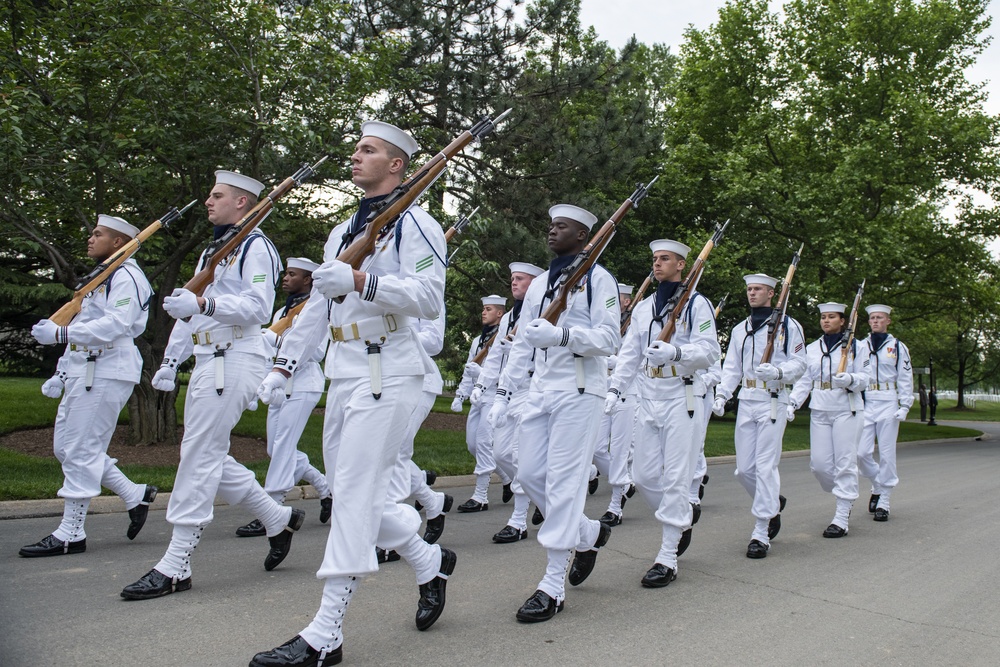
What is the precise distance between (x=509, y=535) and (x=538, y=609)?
262 cm

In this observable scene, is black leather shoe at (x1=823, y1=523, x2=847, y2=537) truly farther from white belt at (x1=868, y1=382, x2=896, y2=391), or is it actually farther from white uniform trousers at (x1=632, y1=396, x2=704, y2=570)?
white belt at (x1=868, y1=382, x2=896, y2=391)

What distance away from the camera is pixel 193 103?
10.4 metres

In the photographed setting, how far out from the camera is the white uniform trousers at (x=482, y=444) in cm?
949

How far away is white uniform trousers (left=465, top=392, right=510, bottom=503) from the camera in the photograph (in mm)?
9492

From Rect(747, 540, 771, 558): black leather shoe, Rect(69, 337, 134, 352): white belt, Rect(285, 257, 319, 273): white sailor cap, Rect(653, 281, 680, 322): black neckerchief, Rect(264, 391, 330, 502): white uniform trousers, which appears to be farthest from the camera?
Rect(285, 257, 319, 273): white sailor cap

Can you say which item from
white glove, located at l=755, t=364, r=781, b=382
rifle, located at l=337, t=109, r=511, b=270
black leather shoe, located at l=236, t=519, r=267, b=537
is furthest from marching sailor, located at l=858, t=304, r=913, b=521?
rifle, located at l=337, t=109, r=511, b=270

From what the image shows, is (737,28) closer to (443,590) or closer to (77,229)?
(77,229)

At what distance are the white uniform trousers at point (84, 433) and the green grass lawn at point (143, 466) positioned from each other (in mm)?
2216

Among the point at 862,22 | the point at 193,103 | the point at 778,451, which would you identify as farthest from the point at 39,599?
the point at 862,22

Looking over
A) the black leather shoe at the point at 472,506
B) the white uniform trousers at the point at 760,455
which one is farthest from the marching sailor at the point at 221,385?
the white uniform trousers at the point at 760,455

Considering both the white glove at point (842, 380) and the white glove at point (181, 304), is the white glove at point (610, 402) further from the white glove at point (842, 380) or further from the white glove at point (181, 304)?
the white glove at point (842, 380)

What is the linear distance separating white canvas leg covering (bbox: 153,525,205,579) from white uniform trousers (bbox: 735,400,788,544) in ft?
14.5

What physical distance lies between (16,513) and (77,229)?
18.9 ft

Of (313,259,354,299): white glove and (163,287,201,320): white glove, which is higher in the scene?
(313,259,354,299): white glove
